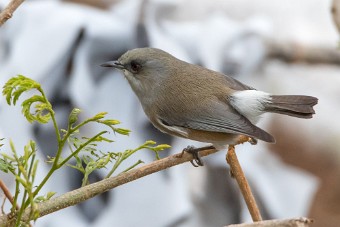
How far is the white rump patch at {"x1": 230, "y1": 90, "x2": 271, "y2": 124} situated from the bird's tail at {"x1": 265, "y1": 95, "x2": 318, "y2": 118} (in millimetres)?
30

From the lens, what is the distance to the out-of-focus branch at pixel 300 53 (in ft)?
10.2

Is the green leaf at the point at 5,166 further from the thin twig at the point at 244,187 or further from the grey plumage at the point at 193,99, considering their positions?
the grey plumage at the point at 193,99

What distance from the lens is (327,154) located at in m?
2.99

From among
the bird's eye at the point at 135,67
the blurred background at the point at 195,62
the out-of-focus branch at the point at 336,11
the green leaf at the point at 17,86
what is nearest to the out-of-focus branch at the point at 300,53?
the blurred background at the point at 195,62

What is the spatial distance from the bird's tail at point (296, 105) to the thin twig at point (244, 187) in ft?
0.72

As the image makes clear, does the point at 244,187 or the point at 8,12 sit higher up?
the point at 8,12

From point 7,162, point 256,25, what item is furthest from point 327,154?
point 7,162

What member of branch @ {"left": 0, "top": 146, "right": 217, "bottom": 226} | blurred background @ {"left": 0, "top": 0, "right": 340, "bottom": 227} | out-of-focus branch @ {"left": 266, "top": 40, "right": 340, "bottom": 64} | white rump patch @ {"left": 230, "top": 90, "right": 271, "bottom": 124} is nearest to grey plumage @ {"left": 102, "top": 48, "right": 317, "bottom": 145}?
white rump patch @ {"left": 230, "top": 90, "right": 271, "bottom": 124}

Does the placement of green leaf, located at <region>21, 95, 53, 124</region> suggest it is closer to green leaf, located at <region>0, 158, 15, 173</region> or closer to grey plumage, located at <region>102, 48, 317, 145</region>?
green leaf, located at <region>0, 158, 15, 173</region>

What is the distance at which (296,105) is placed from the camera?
1042 millimetres

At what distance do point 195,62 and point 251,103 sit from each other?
5.71ft

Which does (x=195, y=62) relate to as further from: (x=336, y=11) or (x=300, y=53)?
(x=336, y=11)

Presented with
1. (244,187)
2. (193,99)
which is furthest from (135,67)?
(244,187)

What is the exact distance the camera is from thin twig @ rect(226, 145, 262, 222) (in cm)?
73
